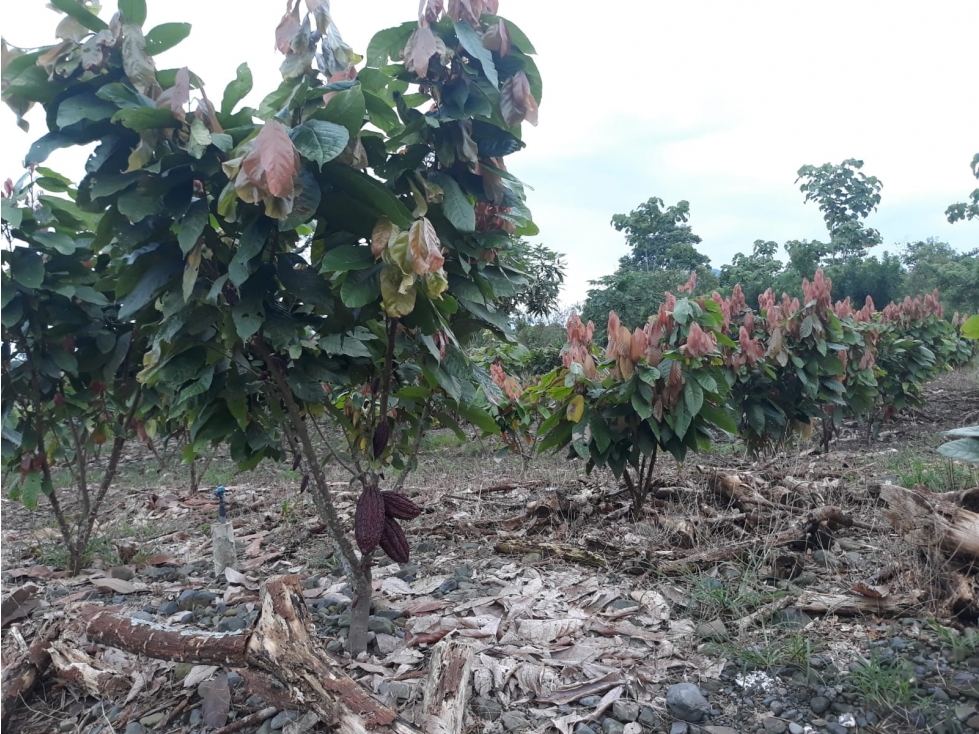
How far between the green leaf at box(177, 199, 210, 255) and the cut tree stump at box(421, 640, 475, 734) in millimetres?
1325

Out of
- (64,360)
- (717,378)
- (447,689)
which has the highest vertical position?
(64,360)

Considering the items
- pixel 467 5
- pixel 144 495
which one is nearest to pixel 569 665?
pixel 467 5

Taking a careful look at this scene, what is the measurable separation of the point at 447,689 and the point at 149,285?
1435 millimetres

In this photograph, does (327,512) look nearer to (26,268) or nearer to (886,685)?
(26,268)

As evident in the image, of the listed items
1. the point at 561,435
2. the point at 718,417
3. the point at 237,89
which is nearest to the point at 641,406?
the point at 718,417

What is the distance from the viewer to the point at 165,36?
79.0 inches

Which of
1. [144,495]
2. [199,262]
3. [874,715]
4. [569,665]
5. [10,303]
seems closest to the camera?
[874,715]

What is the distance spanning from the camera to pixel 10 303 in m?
2.75

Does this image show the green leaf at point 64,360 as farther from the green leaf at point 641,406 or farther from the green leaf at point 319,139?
the green leaf at point 641,406

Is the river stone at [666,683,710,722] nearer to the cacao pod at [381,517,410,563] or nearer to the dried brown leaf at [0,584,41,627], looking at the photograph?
the cacao pod at [381,517,410,563]

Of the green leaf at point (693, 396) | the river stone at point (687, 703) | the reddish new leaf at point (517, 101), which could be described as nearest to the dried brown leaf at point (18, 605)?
the river stone at point (687, 703)

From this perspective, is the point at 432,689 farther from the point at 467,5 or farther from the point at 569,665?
the point at 467,5

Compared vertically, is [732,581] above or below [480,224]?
below

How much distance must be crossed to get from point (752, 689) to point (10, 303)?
3132mm
